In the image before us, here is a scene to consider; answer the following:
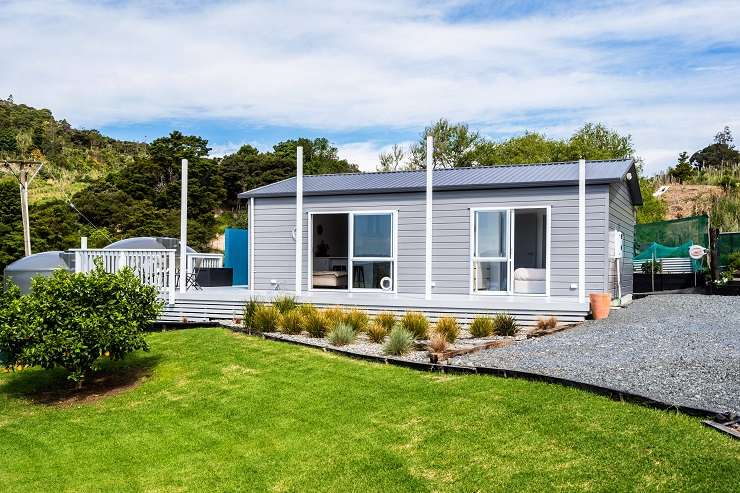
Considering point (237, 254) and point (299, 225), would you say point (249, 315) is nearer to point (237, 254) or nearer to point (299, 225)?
point (299, 225)

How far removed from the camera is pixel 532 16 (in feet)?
56.5

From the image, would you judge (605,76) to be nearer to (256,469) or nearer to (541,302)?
(541,302)

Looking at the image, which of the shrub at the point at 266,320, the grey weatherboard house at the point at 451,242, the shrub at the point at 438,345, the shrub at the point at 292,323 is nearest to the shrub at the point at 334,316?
the shrub at the point at 292,323

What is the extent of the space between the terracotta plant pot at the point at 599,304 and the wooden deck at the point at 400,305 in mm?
128

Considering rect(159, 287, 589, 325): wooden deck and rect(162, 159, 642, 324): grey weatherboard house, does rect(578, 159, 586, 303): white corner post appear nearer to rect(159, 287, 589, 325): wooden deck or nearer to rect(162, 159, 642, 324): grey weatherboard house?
rect(162, 159, 642, 324): grey weatherboard house

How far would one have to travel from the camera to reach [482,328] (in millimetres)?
10125

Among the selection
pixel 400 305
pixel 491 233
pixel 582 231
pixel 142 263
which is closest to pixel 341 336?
pixel 400 305

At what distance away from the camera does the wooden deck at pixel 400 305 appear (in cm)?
1091

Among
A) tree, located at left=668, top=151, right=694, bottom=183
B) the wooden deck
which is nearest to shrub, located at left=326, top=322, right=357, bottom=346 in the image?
the wooden deck

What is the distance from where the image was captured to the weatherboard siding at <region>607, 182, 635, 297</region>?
506 inches

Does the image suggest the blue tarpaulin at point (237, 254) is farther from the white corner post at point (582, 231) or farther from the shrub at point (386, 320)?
Answer: the white corner post at point (582, 231)

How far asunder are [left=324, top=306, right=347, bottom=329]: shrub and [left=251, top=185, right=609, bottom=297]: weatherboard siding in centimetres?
306

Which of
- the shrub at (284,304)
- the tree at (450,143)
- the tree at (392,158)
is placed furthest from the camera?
the tree at (392,158)

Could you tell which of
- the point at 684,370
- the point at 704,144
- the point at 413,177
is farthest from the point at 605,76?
the point at 704,144
